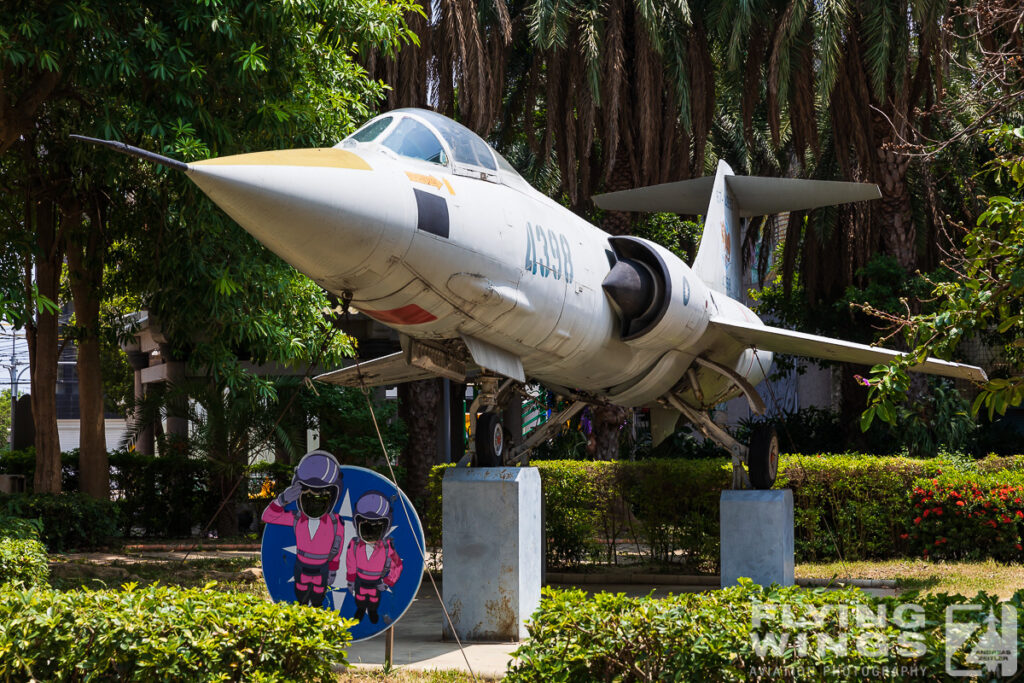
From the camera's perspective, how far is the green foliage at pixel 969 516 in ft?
45.0

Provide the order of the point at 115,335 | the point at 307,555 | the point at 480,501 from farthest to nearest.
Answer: the point at 115,335 < the point at 480,501 < the point at 307,555

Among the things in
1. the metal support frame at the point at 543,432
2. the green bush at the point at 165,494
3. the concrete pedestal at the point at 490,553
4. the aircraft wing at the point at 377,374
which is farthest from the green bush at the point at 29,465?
the concrete pedestal at the point at 490,553

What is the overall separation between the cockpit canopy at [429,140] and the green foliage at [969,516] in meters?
9.52

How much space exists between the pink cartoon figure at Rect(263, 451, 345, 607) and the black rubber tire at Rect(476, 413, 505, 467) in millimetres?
2007

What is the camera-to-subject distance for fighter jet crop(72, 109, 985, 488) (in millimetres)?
6199

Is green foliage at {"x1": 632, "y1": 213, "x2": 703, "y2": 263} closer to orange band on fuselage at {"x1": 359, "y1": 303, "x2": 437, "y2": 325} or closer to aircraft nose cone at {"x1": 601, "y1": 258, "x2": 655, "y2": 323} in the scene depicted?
aircraft nose cone at {"x1": 601, "y1": 258, "x2": 655, "y2": 323}

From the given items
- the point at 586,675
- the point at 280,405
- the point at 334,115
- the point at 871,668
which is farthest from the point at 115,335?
the point at 871,668

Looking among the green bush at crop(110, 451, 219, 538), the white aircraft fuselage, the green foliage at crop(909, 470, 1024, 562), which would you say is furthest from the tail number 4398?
the green bush at crop(110, 451, 219, 538)

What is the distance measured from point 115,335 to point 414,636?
10134 millimetres

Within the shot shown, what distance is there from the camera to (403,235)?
6.59 meters

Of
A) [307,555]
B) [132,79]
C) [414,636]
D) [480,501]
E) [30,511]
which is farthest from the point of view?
[30,511]

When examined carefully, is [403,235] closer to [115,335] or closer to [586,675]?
[586,675]

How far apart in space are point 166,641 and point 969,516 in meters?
12.0

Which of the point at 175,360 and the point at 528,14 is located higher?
the point at 528,14
